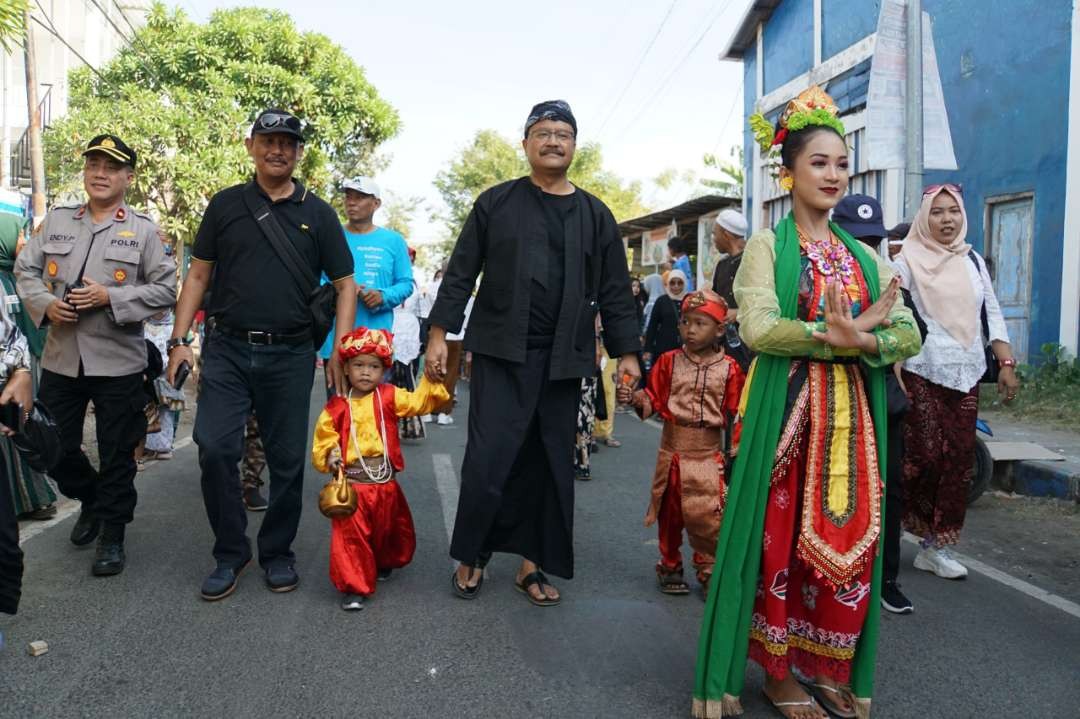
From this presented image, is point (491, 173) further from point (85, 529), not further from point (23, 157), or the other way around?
point (85, 529)

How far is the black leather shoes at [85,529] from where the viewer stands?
505 centimetres

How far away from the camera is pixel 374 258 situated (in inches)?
243

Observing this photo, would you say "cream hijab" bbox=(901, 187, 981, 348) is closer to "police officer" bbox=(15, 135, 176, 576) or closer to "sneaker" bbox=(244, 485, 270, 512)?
"police officer" bbox=(15, 135, 176, 576)

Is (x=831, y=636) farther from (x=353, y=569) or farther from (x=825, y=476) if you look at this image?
(x=353, y=569)

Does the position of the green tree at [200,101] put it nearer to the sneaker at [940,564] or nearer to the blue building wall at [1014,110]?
the blue building wall at [1014,110]

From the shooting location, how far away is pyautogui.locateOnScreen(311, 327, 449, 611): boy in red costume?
4266mm

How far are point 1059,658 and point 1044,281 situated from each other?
875 centimetres

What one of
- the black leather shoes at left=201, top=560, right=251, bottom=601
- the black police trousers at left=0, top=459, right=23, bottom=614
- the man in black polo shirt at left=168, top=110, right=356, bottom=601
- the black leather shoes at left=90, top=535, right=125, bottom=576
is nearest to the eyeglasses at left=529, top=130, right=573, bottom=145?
the man in black polo shirt at left=168, top=110, right=356, bottom=601

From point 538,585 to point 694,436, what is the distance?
1.02m

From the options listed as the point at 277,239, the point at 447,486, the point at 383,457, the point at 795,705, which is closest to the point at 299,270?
the point at 277,239

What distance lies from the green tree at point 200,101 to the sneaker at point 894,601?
17.1 metres

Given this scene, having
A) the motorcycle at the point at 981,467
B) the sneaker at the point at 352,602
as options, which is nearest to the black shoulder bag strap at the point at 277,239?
the sneaker at the point at 352,602

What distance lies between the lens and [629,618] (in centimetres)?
411

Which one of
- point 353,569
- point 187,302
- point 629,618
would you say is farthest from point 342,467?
point 629,618
